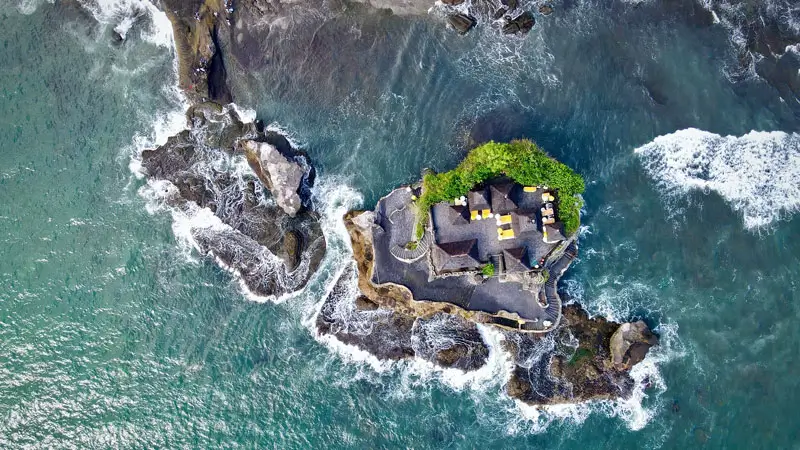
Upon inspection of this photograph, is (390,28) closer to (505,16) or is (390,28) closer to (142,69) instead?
(505,16)

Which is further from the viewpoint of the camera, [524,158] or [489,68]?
[489,68]

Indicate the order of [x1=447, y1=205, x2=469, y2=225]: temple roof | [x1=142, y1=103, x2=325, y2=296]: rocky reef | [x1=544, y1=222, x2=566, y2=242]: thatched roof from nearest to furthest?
[x1=544, y1=222, x2=566, y2=242]: thatched roof, [x1=447, y1=205, x2=469, y2=225]: temple roof, [x1=142, y1=103, x2=325, y2=296]: rocky reef

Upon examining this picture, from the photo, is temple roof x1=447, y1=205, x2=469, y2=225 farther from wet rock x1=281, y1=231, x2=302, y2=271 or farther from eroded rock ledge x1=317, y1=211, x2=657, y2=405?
wet rock x1=281, y1=231, x2=302, y2=271

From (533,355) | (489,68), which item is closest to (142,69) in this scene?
(489,68)

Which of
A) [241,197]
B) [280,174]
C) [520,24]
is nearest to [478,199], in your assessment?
[520,24]

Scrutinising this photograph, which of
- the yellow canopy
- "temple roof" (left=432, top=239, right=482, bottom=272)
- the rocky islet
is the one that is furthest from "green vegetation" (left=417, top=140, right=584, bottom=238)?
the rocky islet

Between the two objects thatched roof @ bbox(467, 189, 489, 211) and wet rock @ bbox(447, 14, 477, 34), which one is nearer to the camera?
thatched roof @ bbox(467, 189, 489, 211)

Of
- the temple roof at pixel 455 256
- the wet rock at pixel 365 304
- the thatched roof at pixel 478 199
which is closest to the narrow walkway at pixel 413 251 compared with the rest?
the temple roof at pixel 455 256

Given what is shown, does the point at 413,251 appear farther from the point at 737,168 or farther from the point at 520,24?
the point at 737,168
